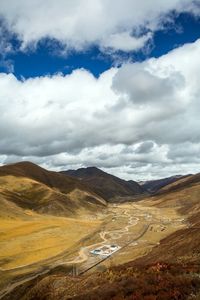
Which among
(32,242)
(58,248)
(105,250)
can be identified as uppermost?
(32,242)

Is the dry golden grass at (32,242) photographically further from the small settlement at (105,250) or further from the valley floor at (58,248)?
the small settlement at (105,250)

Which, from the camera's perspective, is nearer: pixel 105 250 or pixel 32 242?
pixel 105 250

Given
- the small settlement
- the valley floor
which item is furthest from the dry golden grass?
the small settlement

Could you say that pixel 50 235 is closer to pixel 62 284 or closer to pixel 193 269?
pixel 62 284

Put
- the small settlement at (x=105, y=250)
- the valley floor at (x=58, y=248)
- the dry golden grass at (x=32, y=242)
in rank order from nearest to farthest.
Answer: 1. the valley floor at (x=58, y=248)
2. the dry golden grass at (x=32, y=242)
3. the small settlement at (x=105, y=250)

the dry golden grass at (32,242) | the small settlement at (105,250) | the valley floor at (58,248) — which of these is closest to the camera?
the valley floor at (58,248)

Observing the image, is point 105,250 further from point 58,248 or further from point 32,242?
point 32,242

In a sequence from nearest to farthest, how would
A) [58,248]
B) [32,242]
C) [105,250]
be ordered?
[105,250] < [58,248] < [32,242]

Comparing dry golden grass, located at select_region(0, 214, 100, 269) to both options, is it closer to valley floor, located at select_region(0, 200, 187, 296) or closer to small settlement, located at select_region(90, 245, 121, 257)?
valley floor, located at select_region(0, 200, 187, 296)

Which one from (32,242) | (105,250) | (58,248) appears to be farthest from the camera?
(32,242)

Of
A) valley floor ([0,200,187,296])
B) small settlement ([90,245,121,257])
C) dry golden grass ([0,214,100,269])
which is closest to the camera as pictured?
valley floor ([0,200,187,296])

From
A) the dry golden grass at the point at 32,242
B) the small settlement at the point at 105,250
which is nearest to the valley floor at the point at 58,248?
the dry golden grass at the point at 32,242

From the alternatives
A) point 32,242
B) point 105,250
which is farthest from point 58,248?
point 105,250
